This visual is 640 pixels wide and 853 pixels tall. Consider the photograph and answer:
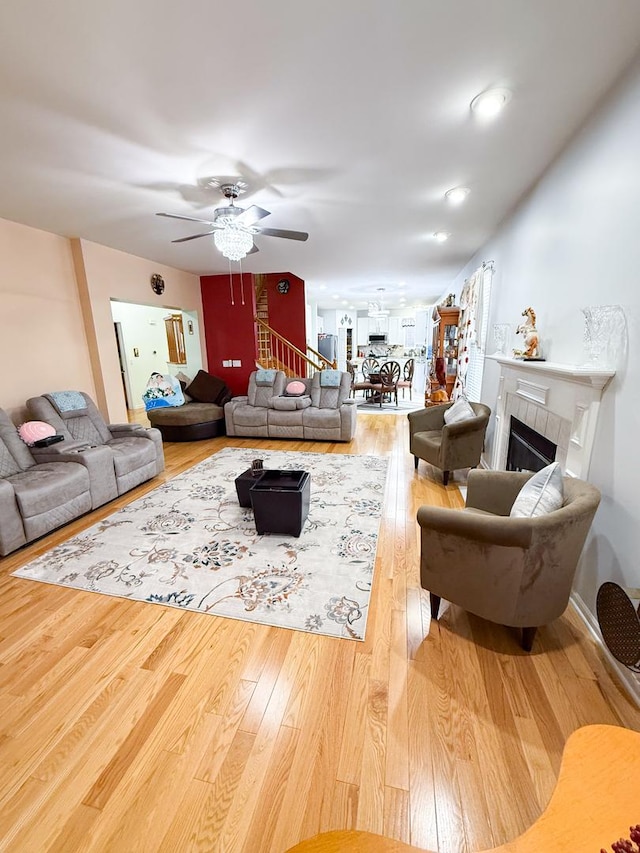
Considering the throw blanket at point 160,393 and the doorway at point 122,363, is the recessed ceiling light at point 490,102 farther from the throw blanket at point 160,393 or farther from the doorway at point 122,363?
the doorway at point 122,363

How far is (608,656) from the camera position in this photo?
160cm

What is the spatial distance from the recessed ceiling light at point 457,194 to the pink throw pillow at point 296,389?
3196 millimetres

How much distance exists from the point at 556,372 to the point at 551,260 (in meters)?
0.89

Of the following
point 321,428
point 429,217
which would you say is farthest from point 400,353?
point 429,217

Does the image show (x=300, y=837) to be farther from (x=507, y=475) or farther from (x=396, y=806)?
(x=507, y=475)

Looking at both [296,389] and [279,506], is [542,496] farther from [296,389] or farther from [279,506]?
[296,389]

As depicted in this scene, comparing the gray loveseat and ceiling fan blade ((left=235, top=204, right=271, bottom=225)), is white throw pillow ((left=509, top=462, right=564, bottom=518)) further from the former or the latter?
the gray loveseat

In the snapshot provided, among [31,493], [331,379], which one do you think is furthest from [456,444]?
[31,493]

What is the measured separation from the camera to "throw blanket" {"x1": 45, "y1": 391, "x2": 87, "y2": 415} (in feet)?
11.6

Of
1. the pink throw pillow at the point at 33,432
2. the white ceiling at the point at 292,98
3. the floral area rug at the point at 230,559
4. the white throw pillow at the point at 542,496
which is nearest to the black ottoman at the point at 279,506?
the floral area rug at the point at 230,559

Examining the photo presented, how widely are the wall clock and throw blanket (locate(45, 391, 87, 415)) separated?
211 centimetres

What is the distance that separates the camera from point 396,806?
3.72 ft

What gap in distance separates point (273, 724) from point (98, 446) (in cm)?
296

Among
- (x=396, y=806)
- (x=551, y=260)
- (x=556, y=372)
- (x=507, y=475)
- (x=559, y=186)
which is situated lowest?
(x=396, y=806)
